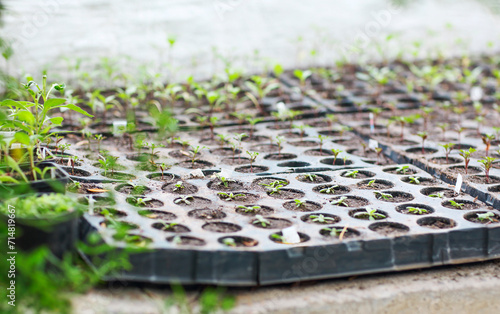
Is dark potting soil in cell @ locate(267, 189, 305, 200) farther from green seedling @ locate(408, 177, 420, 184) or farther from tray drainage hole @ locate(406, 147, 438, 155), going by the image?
tray drainage hole @ locate(406, 147, 438, 155)

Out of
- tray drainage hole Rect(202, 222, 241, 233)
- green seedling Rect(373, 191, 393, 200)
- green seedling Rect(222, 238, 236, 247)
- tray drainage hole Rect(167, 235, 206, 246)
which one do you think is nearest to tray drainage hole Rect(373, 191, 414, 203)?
green seedling Rect(373, 191, 393, 200)

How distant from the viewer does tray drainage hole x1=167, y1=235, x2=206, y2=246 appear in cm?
206

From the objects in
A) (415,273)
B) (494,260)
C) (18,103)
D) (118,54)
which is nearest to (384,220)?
(415,273)

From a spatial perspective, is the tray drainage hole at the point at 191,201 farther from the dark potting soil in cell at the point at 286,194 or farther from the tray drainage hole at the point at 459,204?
the tray drainage hole at the point at 459,204

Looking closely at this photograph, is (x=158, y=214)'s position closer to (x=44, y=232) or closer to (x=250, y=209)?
(x=250, y=209)

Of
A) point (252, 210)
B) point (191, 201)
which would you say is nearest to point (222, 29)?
point (191, 201)

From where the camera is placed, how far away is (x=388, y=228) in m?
2.35

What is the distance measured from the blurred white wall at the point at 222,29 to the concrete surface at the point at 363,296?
2.69 metres

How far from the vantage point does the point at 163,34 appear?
5078 mm

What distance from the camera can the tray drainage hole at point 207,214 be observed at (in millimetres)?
2381

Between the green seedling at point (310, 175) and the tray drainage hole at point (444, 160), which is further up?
the tray drainage hole at point (444, 160)

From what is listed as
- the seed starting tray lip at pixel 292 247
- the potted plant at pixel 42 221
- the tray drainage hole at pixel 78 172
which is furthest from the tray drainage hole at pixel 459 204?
the tray drainage hole at pixel 78 172

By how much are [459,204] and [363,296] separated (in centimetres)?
81

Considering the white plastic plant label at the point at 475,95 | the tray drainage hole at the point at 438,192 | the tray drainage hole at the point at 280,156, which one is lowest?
the tray drainage hole at the point at 438,192
